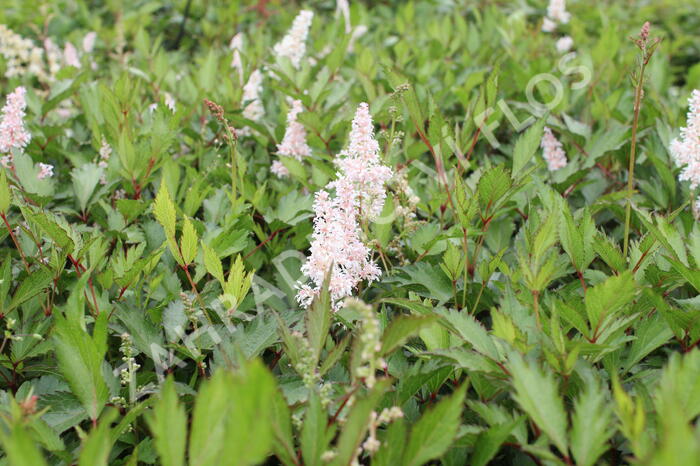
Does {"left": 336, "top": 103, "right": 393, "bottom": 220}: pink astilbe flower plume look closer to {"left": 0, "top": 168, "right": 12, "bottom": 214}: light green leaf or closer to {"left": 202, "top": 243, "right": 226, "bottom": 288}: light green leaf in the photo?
{"left": 202, "top": 243, "right": 226, "bottom": 288}: light green leaf

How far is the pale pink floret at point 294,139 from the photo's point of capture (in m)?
2.14

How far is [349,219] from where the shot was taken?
1.42 m

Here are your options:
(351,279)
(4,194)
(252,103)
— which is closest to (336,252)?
(351,279)

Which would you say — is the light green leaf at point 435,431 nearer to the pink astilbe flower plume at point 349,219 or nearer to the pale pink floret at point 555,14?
the pink astilbe flower plume at point 349,219

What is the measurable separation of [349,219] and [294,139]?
2.70ft

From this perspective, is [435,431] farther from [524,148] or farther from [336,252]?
[524,148]

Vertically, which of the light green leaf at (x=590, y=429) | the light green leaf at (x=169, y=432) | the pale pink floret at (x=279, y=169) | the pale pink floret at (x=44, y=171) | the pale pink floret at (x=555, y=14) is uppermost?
the pale pink floret at (x=555, y=14)

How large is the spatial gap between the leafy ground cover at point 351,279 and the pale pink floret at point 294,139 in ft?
0.04

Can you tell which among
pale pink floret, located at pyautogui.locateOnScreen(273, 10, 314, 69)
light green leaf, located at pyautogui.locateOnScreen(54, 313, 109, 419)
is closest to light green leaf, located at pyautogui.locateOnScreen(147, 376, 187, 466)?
light green leaf, located at pyautogui.locateOnScreen(54, 313, 109, 419)

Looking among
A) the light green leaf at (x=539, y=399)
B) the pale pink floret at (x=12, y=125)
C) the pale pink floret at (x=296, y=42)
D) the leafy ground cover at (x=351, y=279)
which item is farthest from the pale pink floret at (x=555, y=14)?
the light green leaf at (x=539, y=399)

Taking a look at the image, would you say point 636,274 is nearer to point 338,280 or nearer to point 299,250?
point 338,280

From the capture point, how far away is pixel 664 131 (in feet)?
7.03

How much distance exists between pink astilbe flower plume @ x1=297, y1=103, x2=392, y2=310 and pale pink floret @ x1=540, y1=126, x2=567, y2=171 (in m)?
0.92

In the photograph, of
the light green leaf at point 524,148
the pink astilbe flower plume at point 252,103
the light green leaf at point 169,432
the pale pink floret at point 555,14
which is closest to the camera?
the light green leaf at point 169,432
